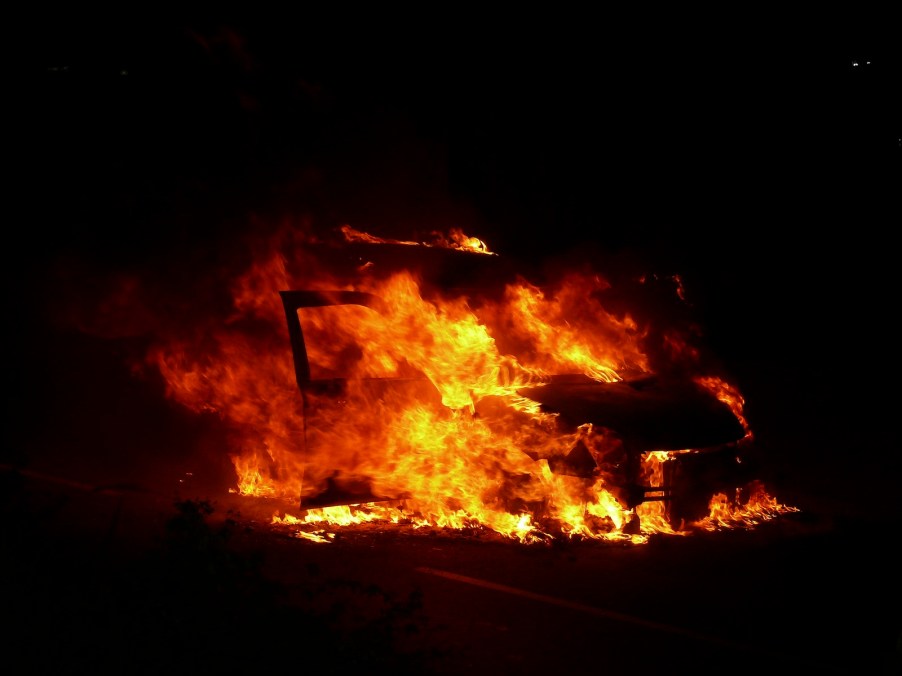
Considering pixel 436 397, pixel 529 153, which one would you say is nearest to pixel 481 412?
pixel 436 397

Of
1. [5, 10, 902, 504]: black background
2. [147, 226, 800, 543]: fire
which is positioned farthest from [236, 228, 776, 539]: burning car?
[5, 10, 902, 504]: black background

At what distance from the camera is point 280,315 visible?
831 cm

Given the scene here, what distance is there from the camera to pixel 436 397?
701cm

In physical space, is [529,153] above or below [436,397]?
above

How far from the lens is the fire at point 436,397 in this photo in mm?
6789

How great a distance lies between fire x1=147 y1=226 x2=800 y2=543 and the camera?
22.3 ft

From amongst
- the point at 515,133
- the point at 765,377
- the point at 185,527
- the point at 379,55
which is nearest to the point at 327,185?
the point at 379,55

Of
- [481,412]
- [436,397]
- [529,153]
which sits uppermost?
[529,153]

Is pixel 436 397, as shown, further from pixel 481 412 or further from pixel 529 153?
pixel 529 153

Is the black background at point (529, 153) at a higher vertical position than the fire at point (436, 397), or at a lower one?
higher

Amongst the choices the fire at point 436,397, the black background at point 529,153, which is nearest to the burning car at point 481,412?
the fire at point 436,397

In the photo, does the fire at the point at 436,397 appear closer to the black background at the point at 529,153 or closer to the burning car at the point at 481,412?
the burning car at the point at 481,412

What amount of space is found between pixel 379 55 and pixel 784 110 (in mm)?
8173

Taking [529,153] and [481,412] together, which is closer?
[481,412]
